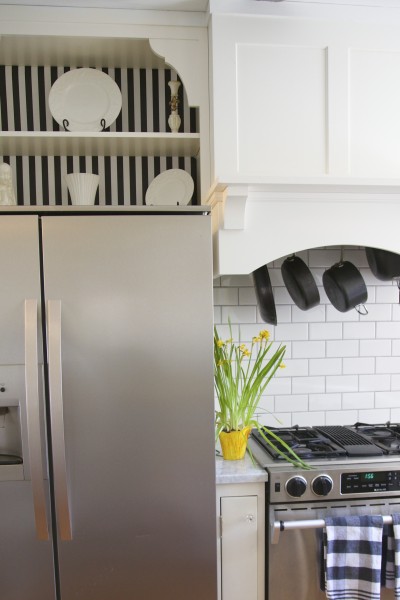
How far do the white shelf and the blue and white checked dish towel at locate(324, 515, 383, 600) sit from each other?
1.58 meters

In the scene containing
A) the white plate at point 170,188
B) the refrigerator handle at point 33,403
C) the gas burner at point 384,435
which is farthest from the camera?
the white plate at point 170,188

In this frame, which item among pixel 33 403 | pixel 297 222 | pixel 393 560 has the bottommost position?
pixel 393 560

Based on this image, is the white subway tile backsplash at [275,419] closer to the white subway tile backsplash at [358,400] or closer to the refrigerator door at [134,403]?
the white subway tile backsplash at [358,400]

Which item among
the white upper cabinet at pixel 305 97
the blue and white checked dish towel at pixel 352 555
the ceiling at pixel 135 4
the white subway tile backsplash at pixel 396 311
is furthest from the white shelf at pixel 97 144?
the blue and white checked dish towel at pixel 352 555

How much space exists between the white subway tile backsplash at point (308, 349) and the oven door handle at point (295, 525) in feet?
2.51

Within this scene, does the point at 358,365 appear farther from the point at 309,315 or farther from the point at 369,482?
the point at 369,482

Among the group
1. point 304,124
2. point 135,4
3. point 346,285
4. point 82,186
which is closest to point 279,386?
point 346,285

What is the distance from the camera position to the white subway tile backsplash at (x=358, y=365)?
7.00 feet

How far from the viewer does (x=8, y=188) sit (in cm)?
172

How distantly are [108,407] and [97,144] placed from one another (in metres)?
1.10

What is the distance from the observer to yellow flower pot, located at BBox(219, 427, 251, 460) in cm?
172

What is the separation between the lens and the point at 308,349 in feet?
6.91

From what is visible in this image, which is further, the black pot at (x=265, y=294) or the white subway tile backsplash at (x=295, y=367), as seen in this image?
the white subway tile backsplash at (x=295, y=367)

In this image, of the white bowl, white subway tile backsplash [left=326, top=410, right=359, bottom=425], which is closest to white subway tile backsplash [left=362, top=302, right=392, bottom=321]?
white subway tile backsplash [left=326, top=410, right=359, bottom=425]
